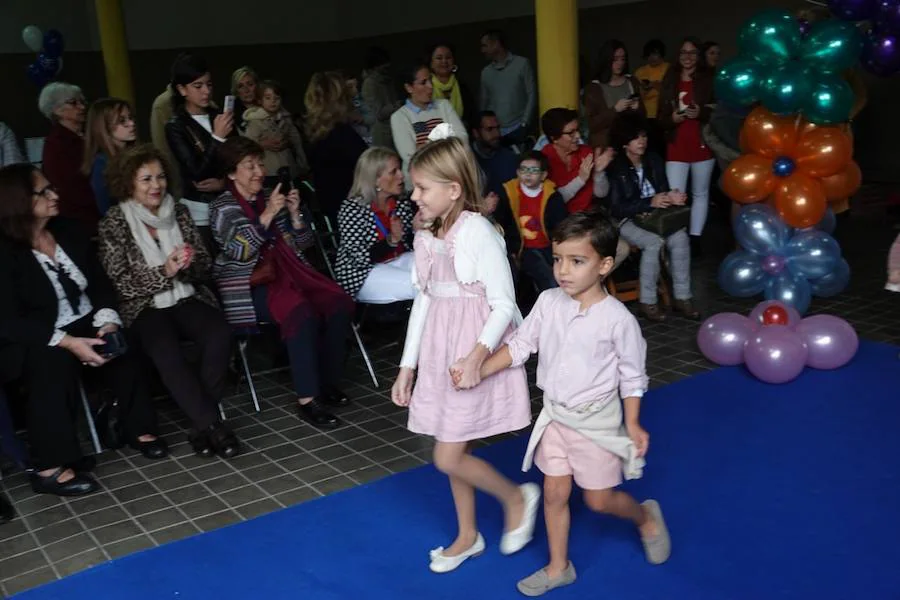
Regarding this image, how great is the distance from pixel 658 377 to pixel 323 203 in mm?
2566

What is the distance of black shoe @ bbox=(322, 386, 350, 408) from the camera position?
4691 mm

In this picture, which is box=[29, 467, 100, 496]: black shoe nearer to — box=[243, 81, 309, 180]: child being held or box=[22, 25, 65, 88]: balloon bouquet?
box=[243, 81, 309, 180]: child being held

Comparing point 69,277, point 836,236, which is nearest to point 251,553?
point 69,277

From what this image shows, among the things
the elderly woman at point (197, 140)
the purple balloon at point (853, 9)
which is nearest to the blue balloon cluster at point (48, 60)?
the elderly woman at point (197, 140)

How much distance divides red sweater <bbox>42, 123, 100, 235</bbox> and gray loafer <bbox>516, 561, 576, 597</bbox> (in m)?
3.24

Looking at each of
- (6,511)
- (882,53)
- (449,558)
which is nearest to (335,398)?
(6,511)

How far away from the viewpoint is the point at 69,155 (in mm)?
5109

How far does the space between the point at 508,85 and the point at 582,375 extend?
5049mm

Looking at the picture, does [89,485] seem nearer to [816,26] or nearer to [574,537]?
[574,537]

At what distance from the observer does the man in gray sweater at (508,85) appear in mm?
7355

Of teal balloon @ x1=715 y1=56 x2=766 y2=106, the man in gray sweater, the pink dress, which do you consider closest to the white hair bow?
the pink dress

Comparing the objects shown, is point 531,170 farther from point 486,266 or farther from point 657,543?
point 657,543

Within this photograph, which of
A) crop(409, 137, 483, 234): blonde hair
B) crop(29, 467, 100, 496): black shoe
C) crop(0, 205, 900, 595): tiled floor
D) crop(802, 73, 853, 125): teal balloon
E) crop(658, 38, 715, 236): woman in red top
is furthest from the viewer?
crop(658, 38, 715, 236): woman in red top

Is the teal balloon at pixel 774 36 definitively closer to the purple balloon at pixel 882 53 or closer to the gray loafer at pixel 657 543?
the purple balloon at pixel 882 53
